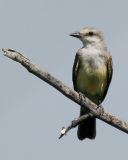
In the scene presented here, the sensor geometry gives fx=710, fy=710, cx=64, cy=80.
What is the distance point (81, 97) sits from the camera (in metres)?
11.7

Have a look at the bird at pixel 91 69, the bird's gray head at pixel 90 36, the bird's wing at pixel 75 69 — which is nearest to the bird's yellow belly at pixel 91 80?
the bird at pixel 91 69

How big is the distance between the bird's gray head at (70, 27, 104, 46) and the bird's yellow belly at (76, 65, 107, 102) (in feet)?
2.23

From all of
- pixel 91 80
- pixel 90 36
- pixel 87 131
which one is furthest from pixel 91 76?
pixel 87 131

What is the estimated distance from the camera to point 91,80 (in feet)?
49.1

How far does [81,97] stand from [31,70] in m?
1.16

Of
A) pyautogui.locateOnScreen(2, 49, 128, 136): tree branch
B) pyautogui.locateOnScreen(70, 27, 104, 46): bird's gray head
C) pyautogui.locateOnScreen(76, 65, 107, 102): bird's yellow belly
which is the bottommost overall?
pyautogui.locateOnScreen(2, 49, 128, 136): tree branch

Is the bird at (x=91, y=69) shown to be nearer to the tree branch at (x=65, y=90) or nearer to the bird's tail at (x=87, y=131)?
the bird's tail at (x=87, y=131)

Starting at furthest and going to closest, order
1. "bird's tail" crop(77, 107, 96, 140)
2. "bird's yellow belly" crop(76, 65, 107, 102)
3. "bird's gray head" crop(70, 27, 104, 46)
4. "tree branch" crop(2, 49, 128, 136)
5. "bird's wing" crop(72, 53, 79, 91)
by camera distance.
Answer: "bird's gray head" crop(70, 27, 104, 46), "bird's wing" crop(72, 53, 79, 91), "bird's yellow belly" crop(76, 65, 107, 102), "bird's tail" crop(77, 107, 96, 140), "tree branch" crop(2, 49, 128, 136)

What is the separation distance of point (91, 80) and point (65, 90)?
3.64 m

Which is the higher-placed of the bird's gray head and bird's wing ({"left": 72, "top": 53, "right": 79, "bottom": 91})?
the bird's gray head

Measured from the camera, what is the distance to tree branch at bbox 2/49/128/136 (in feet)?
36.1

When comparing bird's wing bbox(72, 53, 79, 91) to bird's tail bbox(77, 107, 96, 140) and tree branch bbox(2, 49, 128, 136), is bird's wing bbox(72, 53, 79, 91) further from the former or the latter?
tree branch bbox(2, 49, 128, 136)

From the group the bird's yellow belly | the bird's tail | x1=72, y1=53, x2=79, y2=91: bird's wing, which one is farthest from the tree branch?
x1=72, y1=53, x2=79, y2=91: bird's wing

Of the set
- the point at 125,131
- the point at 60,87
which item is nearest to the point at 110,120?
the point at 125,131
